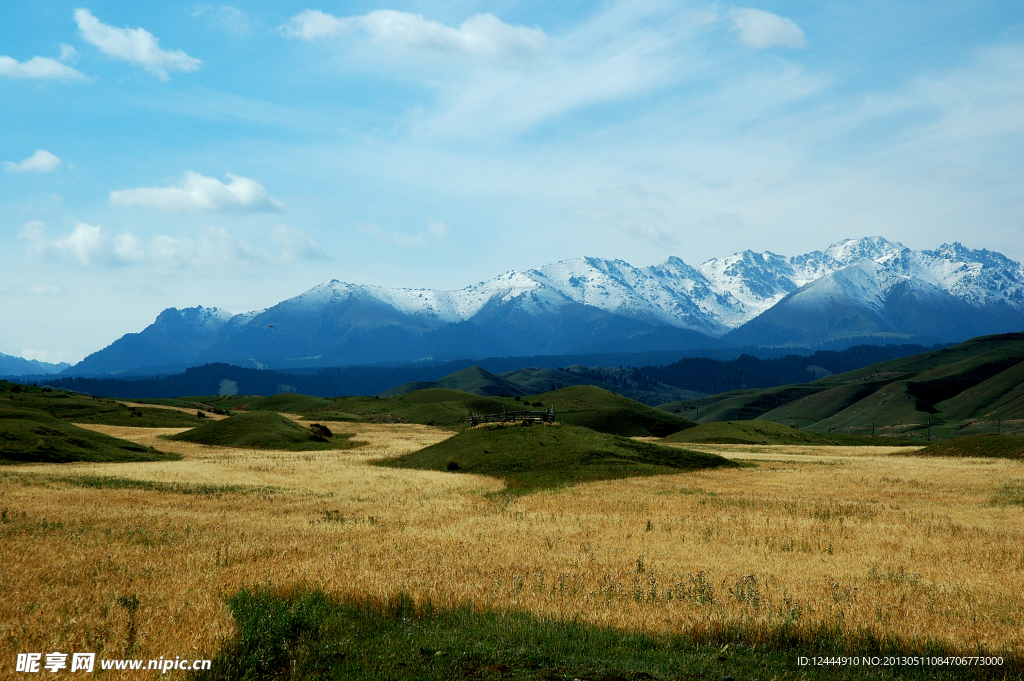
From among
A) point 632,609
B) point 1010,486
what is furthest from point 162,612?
point 1010,486

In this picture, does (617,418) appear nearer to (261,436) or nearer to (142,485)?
(261,436)

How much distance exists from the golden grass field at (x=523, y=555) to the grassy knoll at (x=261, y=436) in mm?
43257

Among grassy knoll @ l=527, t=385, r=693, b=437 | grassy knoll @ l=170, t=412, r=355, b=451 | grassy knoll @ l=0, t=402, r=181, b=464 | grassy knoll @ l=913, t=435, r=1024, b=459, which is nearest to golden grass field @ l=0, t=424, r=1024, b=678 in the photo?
grassy knoll @ l=0, t=402, r=181, b=464

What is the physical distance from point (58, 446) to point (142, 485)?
25911 millimetres

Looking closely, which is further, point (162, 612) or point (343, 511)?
point (343, 511)

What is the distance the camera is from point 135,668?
1225 cm

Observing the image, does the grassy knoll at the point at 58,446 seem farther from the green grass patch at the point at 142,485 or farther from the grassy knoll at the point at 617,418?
the grassy knoll at the point at 617,418

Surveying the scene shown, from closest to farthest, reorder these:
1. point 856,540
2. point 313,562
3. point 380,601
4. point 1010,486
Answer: point 380,601 → point 313,562 → point 856,540 → point 1010,486

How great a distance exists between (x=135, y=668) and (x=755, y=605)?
15.1 metres

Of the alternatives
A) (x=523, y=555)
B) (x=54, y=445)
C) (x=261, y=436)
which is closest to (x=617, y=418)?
(x=261, y=436)

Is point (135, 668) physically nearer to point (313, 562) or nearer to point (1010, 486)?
point (313, 562)

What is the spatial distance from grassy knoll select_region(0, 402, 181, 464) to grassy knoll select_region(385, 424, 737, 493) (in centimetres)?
2658

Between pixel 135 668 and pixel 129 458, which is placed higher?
pixel 135 668

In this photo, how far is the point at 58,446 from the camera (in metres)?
60.1
